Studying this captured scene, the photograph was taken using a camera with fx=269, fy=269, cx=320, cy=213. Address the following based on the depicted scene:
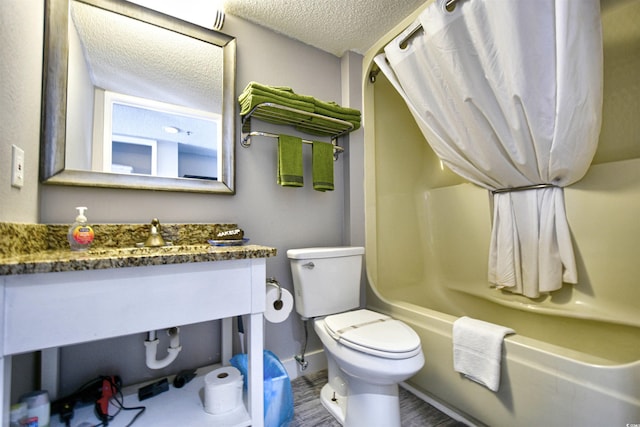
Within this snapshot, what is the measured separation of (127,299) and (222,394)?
1.85 feet

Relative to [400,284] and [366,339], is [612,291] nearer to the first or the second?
[400,284]

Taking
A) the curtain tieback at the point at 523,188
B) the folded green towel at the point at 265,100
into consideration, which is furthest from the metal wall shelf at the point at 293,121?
the curtain tieback at the point at 523,188

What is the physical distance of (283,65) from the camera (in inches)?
65.9

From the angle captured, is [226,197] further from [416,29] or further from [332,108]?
[416,29]

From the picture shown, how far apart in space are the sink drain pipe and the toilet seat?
0.68m

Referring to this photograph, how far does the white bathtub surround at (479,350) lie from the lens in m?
1.07

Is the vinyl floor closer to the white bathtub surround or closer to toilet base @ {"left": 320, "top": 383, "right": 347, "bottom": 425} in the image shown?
toilet base @ {"left": 320, "top": 383, "right": 347, "bottom": 425}

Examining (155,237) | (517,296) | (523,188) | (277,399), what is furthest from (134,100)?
(517,296)

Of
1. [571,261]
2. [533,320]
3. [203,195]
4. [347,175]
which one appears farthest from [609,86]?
[203,195]

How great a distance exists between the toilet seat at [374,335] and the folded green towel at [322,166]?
739mm

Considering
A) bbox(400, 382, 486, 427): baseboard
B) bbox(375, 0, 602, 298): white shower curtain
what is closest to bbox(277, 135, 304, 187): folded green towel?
bbox(375, 0, 602, 298): white shower curtain

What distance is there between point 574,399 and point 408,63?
1.56m

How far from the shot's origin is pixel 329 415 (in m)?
1.29

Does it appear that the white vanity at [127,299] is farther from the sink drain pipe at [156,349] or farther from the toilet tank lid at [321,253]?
the toilet tank lid at [321,253]
